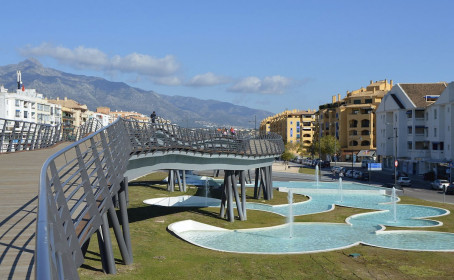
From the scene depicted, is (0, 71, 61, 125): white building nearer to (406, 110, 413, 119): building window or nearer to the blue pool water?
(406, 110, 413, 119): building window

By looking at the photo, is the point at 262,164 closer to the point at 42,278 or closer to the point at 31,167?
the point at 31,167

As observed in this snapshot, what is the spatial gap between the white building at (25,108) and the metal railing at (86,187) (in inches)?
3022

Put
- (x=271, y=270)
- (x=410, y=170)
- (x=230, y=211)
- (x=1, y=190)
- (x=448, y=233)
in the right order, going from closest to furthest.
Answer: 1. (x=1, y=190)
2. (x=271, y=270)
3. (x=448, y=233)
4. (x=230, y=211)
5. (x=410, y=170)

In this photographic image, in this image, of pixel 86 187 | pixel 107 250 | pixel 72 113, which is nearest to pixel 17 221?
pixel 86 187

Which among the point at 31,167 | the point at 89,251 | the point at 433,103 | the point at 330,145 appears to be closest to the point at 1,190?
the point at 31,167

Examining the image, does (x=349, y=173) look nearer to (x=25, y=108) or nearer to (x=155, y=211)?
(x=155, y=211)

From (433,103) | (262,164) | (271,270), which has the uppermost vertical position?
(433,103)

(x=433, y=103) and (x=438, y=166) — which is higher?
(x=433, y=103)

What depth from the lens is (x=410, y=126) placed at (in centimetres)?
8475

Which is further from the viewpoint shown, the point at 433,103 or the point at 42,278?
the point at 433,103

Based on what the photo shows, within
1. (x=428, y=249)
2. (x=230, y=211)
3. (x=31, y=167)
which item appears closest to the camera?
(x=31, y=167)

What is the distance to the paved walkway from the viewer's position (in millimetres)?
5668

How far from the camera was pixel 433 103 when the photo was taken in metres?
79.1

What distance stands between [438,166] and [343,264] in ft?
190
